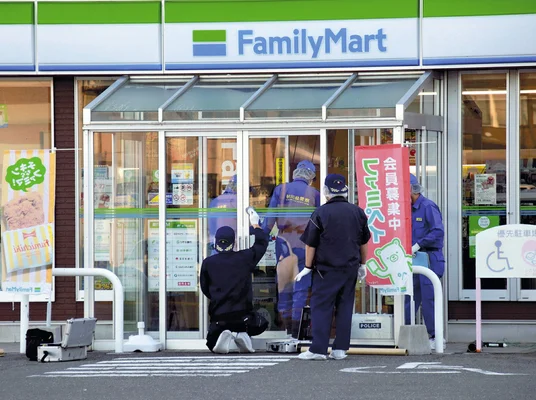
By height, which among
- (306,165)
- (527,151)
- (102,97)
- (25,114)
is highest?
(102,97)

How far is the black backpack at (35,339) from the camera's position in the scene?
533 inches

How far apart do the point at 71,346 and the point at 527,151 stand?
5.95 meters

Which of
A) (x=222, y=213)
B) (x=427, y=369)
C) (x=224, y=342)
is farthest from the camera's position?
(x=222, y=213)

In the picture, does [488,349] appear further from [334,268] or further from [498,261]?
[334,268]

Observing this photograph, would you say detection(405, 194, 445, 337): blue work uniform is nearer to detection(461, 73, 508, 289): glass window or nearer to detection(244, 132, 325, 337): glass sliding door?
detection(461, 73, 508, 289): glass window

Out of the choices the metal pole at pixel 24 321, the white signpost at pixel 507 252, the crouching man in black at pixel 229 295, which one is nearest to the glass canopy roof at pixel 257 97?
the crouching man in black at pixel 229 295

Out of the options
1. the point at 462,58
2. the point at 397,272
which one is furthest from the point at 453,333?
the point at 462,58

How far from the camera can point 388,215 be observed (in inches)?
537

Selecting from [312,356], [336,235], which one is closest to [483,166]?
[336,235]

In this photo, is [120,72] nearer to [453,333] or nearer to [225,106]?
[225,106]

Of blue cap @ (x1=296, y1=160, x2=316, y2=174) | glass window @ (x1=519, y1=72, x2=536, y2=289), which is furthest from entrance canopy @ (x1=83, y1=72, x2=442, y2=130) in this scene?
glass window @ (x1=519, y1=72, x2=536, y2=289)

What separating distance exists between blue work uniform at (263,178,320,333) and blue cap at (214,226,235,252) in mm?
717

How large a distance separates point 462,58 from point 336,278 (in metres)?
3.80

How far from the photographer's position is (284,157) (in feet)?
47.9
